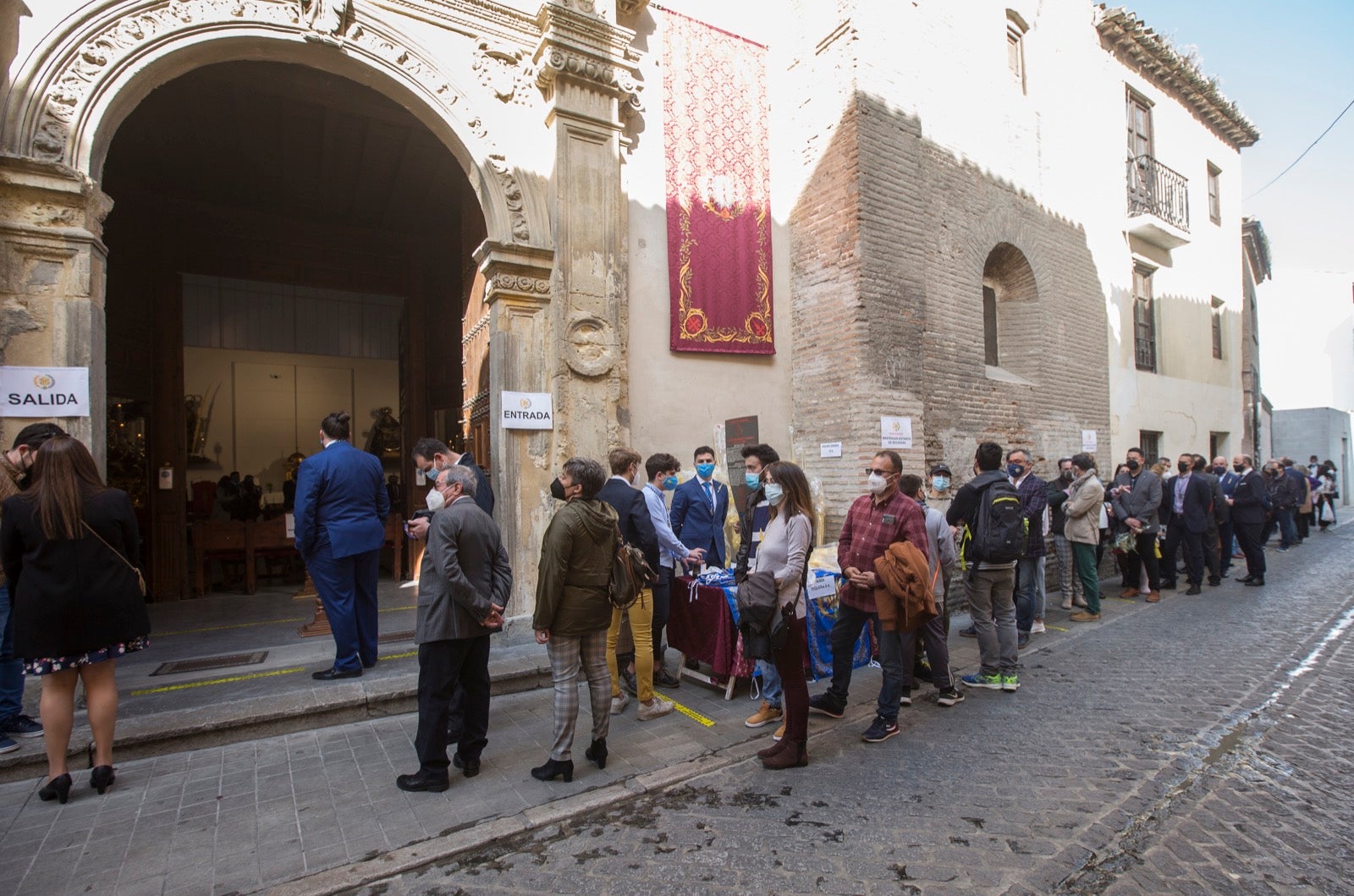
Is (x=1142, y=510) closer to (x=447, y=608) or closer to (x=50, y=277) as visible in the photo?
(x=447, y=608)

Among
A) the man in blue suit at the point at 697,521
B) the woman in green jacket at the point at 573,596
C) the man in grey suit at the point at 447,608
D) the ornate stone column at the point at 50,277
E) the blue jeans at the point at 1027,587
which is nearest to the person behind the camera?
the man in grey suit at the point at 447,608

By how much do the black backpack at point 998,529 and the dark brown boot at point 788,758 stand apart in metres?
2.30

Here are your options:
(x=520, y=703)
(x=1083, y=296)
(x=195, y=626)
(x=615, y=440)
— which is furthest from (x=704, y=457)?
(x=1083, y=296)

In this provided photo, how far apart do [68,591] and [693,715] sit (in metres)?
3.70

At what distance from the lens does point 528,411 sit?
6.48m

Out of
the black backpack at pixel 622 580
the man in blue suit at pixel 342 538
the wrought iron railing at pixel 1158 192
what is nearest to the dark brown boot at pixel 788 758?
the black backpack at pixel 622 580

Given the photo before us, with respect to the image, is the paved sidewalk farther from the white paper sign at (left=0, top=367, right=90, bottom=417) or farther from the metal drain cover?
the white paper sign at (left=0, top=367, right=90, bottom=417)

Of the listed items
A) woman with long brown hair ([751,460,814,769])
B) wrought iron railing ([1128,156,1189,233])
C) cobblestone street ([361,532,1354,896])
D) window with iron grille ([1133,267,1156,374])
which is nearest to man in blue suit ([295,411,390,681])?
cobblestone street ([361,532,1354,896])

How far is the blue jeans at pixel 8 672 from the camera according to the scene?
158 inches

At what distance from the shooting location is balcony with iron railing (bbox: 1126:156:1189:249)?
12.7 m

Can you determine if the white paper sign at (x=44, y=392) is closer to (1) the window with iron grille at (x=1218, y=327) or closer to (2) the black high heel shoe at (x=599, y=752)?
(2) the black high heel shoe at (x=599, y=752)

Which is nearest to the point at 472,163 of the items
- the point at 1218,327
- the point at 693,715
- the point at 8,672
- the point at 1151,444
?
the point at 8,672

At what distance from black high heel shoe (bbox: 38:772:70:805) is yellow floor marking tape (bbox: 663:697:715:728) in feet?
11.3

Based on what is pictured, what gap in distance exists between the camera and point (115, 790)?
3.79 m
